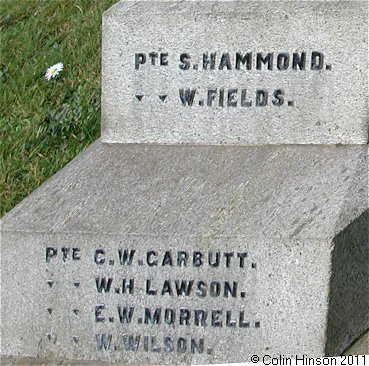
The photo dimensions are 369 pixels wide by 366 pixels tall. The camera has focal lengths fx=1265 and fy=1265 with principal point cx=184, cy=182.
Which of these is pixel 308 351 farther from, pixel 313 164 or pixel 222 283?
pixel 313 164

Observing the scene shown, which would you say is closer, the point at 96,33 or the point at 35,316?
the point at 35,316

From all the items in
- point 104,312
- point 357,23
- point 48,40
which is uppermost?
point 357,23

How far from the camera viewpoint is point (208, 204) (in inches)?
158

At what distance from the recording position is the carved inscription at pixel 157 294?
12.8 ft

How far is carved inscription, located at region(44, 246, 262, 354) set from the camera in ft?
12.8

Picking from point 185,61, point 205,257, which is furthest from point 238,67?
point 205,257

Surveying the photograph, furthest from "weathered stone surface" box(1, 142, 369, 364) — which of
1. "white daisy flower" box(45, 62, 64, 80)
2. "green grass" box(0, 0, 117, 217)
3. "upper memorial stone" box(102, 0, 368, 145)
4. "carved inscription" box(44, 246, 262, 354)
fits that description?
"white daisy flower" box(45, 62, 64, 80)

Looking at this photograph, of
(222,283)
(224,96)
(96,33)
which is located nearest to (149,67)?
(224,96)

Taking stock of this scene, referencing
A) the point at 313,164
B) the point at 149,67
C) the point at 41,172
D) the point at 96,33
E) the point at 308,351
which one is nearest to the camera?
the point at 308,351

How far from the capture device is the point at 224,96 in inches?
173

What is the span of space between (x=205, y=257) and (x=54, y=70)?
8.03 ft

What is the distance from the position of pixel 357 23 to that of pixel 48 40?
102 inches

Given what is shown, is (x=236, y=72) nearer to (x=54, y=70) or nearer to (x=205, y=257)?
(x=205, y=257)

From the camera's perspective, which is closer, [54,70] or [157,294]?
[157,294]
